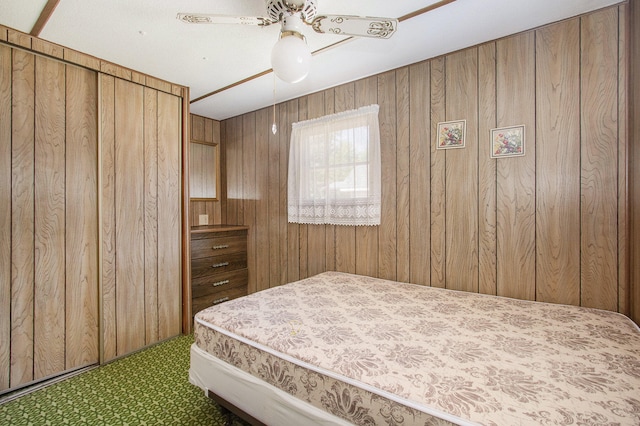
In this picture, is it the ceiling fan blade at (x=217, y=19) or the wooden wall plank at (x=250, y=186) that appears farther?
the wooden wall plank at (x=250, y=186)

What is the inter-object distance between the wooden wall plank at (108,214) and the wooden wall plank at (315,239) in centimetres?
167

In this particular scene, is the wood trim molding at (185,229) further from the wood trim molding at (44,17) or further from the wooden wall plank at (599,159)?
the wooden wall plank at (599,159)

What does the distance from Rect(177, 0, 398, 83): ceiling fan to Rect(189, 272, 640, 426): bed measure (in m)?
1.32

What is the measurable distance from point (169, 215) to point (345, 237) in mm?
1646

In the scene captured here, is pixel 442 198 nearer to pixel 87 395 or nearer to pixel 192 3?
pixel 192 3

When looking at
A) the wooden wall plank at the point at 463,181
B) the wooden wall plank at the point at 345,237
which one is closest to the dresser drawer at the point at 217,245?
the wooden wall plank at the point at 345,237

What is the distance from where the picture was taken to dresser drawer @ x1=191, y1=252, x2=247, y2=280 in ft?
9.78

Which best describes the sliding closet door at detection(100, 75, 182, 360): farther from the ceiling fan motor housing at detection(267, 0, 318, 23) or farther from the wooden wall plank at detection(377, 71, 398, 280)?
the wooden wall plank at detection(377, 71, 398, 280)

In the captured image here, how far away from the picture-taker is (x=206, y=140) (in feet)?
12.3

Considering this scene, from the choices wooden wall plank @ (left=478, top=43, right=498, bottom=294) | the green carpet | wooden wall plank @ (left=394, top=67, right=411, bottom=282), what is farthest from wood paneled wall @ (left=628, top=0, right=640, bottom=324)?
the green carpet

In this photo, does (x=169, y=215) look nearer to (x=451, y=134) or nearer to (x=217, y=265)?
(x=217, y=265)

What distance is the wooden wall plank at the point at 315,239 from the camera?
291 cm

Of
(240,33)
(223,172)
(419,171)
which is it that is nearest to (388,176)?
(419,171)

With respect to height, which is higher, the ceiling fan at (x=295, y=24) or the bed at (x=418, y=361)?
the ceiling fan at (x=295, y=24)
